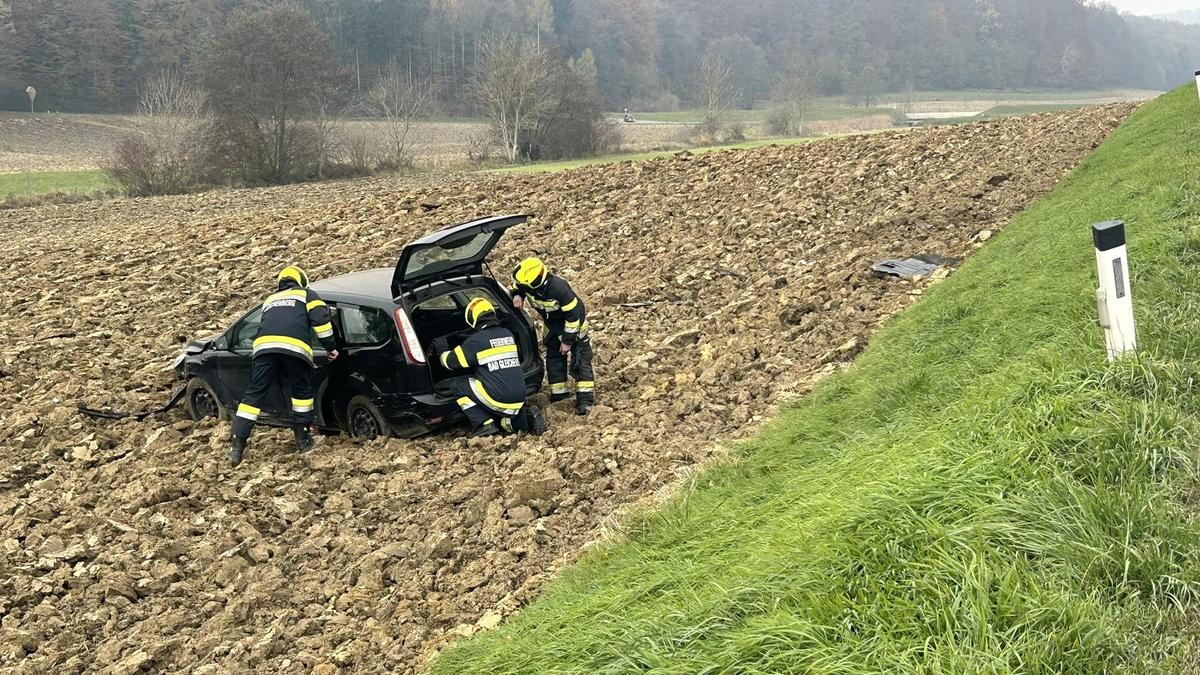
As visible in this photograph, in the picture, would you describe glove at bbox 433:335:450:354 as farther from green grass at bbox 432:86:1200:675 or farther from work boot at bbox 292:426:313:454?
green grass at bbox 432:86:1200:675

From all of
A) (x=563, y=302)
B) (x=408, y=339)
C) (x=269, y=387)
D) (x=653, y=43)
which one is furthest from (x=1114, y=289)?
(x=653, y=43)

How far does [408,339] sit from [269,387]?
1.43 m

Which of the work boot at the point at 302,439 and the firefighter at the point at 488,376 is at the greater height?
the firefighter at the point at 488,376

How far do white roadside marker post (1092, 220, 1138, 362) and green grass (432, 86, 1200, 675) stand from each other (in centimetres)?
12

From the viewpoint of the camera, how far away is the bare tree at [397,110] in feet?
161

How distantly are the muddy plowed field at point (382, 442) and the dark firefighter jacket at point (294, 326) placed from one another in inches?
34.1

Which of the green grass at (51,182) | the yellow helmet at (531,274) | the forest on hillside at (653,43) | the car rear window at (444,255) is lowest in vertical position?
the yellow helmet at (531,274)

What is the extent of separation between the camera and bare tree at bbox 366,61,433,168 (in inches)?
1933

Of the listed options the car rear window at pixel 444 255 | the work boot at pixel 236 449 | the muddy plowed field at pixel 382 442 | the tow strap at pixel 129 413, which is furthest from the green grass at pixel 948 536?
the tow strap at pixel 129 413

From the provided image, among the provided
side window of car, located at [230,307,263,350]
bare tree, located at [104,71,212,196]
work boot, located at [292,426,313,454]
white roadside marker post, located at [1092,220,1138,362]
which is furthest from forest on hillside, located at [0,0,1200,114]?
white roadside marker post, located at [1092,220,1138,362]

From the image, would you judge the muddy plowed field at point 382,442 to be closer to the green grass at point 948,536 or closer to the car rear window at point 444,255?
the green grass at point 948,536

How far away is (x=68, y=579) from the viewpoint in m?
6.26

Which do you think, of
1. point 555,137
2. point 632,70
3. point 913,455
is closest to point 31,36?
point 555,137

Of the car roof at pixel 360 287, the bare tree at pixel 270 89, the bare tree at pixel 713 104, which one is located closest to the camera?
the car roof at pixel 360 287
